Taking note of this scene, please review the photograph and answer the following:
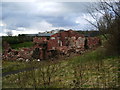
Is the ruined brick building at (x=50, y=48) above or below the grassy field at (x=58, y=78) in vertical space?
above

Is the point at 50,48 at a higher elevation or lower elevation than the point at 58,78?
higher

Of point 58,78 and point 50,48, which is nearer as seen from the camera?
point 58,78

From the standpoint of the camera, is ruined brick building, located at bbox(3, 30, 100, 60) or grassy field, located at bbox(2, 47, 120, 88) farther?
ruined brick building, located at bbox(3, 30, 100, 60)

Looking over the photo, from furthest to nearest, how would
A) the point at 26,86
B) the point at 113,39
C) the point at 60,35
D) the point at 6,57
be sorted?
the point at 60,35
the point at 6,57
the point at 113,39
the point at 26,86

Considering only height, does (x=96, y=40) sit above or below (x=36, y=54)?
above

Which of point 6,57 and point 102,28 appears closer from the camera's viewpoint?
point 6,57

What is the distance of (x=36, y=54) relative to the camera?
51.4 ft

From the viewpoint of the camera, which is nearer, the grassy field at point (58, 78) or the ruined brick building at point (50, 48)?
the grassy field at point (58, 78)

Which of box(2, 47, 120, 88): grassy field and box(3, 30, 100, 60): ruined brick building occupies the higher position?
box(3, 30, 100, 60): ruined brick building

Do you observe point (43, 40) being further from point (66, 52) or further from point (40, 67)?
point (40, 67)

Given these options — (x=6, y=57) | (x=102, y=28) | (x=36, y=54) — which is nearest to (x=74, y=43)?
(x=102, y=28)

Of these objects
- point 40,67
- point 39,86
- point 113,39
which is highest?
point 113,39

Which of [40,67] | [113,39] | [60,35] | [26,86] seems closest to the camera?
[26,86]

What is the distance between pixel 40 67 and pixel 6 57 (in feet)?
36.7
